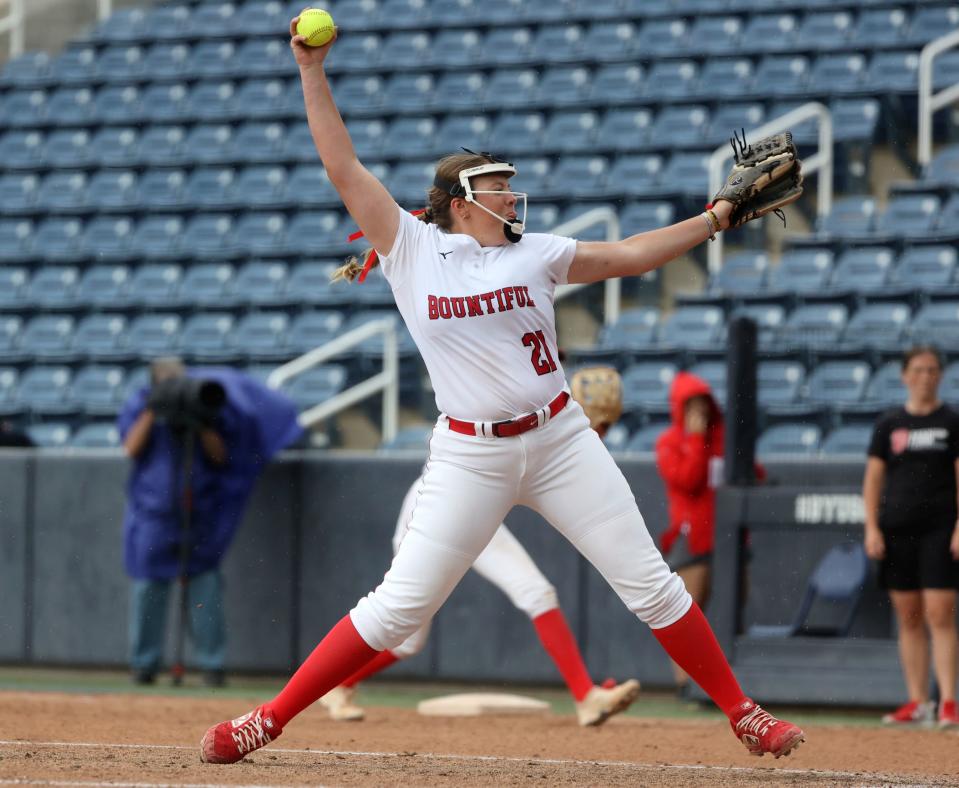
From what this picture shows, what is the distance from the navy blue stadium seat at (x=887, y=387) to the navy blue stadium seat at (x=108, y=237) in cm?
749

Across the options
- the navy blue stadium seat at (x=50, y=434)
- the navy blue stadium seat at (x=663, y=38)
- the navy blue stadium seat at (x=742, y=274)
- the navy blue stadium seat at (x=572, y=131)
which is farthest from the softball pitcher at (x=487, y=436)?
the navy blue stadium seat at (x=663, y=38)

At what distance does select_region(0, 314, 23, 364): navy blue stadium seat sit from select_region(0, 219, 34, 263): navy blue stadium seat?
77 cm

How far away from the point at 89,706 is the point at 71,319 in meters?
6.55

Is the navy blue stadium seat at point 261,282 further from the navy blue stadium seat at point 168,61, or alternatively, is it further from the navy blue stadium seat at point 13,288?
the navy blue stadium seat at point 168,61

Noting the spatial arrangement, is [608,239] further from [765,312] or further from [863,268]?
[863,268]

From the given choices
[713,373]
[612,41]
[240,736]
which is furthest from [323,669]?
[612,41]

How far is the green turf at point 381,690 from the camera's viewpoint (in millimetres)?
7504

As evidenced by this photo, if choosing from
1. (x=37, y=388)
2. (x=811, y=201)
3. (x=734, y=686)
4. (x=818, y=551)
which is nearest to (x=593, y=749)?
(x=734, y=686)

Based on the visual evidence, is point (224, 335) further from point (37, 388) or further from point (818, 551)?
point (818, 551)

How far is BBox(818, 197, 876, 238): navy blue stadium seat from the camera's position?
11.1 meters

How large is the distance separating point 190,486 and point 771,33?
281 inches

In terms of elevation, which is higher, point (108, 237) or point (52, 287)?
point (108, 237)

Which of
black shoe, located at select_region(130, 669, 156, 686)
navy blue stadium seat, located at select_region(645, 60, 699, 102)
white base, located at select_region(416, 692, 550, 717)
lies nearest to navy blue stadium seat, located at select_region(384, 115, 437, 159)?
navy blue stadium seat, located at select_region(645, 60, 699, 102)

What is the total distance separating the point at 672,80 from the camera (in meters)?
13.4
